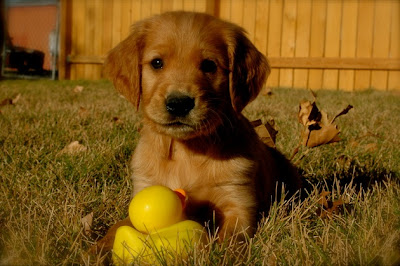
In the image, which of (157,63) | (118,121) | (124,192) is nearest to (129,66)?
(157,63)

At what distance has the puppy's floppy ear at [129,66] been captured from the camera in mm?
2578

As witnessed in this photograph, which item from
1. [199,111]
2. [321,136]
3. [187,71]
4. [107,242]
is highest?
[187,71]

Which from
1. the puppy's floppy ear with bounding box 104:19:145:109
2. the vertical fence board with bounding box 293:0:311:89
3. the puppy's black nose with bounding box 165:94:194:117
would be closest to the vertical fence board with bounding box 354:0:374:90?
the vertical fence board with bounding box 293:0:311:89

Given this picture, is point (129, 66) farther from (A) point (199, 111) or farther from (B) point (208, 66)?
(A) point (199, 111)

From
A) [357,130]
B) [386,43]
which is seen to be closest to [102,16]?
[386,43]

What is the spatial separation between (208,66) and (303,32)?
6949 millimetres

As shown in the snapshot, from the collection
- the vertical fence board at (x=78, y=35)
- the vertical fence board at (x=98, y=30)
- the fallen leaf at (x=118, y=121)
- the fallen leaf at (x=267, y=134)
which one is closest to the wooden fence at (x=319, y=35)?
the vertical fence board at (x=98, y=30)

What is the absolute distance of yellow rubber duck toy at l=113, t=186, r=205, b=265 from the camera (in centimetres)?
161

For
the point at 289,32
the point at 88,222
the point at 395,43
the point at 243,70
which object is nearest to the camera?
the point at 88,222

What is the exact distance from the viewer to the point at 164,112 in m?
2.19

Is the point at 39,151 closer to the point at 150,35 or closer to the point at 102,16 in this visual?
the point at 150,35

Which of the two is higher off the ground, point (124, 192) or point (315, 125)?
point (315, 125)

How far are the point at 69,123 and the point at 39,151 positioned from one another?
1.06 m

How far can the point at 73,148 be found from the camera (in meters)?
3.14
